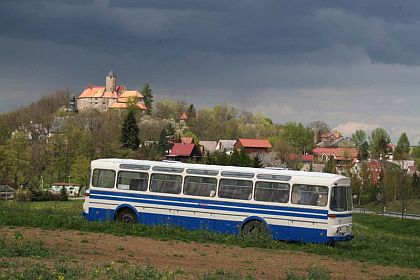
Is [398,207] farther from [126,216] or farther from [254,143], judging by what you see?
[126,216]

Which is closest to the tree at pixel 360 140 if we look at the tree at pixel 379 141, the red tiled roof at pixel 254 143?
the tree at pixel 379 141

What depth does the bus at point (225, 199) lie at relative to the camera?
76.7 feet

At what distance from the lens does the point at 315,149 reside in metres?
176

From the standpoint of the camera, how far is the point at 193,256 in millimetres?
17406

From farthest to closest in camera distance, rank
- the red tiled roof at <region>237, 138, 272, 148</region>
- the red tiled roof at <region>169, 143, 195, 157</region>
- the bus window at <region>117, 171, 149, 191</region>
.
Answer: the red tiled roof at <region>237, 138, 272, 148</region> < the red tiled roof at <region>169, 143, 195, 157</region> < the bus window at <region>117, 171, 149, 191</region>

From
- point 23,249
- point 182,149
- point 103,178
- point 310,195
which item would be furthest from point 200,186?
point 182,149

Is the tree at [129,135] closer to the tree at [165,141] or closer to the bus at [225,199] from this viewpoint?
the tree at [165,141]

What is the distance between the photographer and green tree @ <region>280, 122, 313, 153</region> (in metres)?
162

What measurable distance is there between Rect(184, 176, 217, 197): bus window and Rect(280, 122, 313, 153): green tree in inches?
5343

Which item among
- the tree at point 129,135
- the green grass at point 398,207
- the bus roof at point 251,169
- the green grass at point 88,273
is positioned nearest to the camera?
the green grass at point 88,273

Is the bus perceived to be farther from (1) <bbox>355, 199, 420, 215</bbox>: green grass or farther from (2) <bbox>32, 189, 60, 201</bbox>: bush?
(1) <bbox>355, 199, 420, 215</bbox>: green grass

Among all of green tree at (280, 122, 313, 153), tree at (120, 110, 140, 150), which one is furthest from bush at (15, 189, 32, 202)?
green tree at (280, 122, 313, 153)

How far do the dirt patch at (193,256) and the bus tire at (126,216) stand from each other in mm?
4912

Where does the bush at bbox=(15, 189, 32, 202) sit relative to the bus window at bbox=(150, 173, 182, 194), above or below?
below
